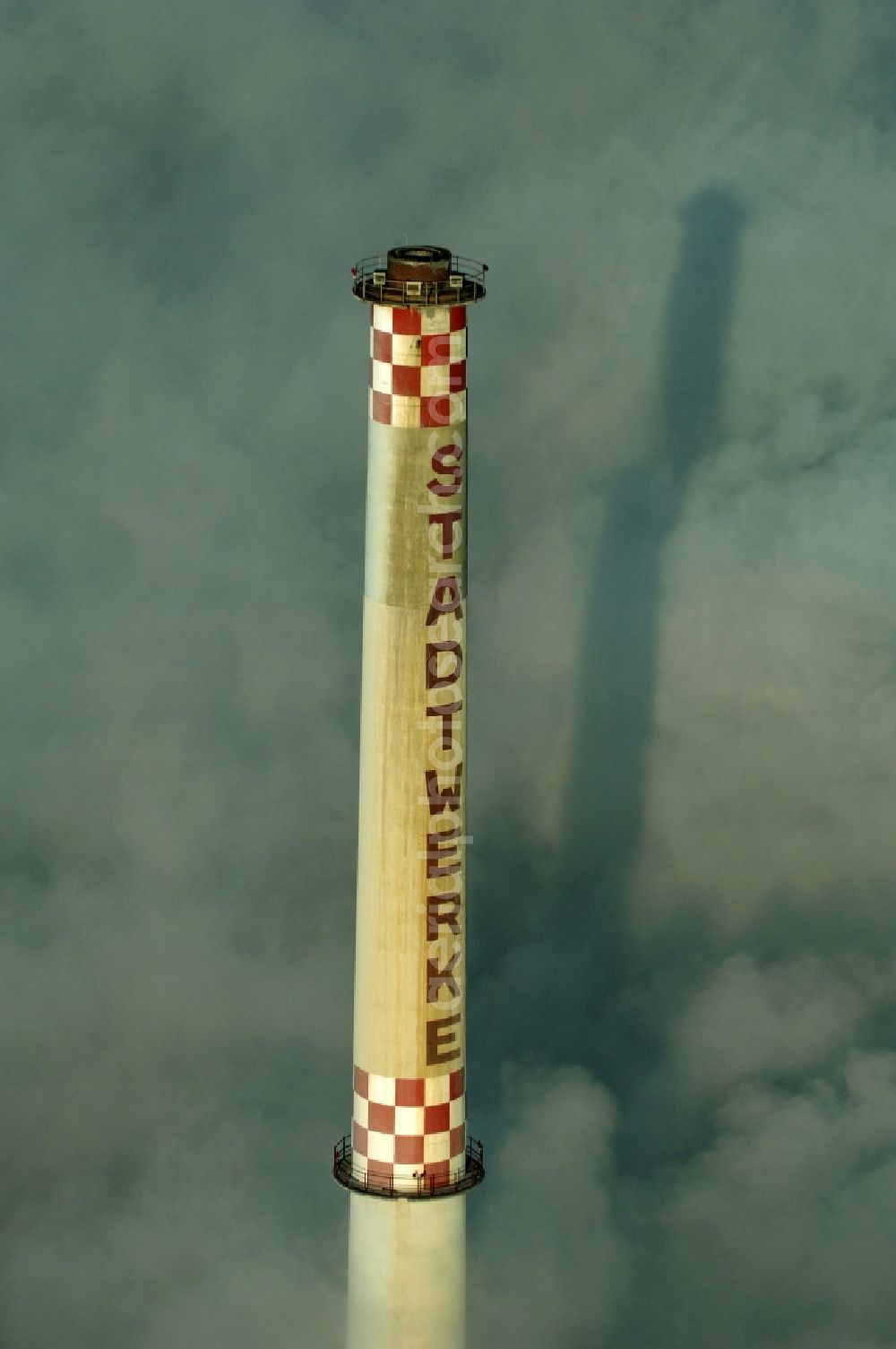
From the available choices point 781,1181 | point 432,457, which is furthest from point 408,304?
point 781,1181

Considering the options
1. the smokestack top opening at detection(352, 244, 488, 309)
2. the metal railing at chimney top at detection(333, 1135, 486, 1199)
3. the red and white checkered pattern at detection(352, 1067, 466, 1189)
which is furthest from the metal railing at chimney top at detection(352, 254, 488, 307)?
Result: the metal railing at chimney top at detection(333, 1135, 486, 1199)

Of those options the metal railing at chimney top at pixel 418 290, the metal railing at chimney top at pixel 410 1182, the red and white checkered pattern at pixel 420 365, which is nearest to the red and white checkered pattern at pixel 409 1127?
the metal railing at chimney top at pixel 410 1182

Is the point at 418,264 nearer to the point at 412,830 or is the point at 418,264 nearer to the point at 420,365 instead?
the point at 420,365

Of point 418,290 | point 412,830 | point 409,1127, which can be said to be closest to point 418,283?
point 418,290

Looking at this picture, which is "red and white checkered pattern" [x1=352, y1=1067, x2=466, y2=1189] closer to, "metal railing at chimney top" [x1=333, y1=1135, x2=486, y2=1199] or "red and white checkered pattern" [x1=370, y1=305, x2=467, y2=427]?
"metal railing at chimney top" [x1=333, y1=1135, x2=486, y2=1199]

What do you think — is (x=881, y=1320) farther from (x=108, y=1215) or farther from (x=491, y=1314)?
(x=108, y=1215)

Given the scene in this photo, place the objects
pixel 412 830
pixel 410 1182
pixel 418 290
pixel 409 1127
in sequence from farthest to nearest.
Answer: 1. pixel 410 1182
2. pixel 409 1127
3. pixel 412 830
4. pixel 418 290
